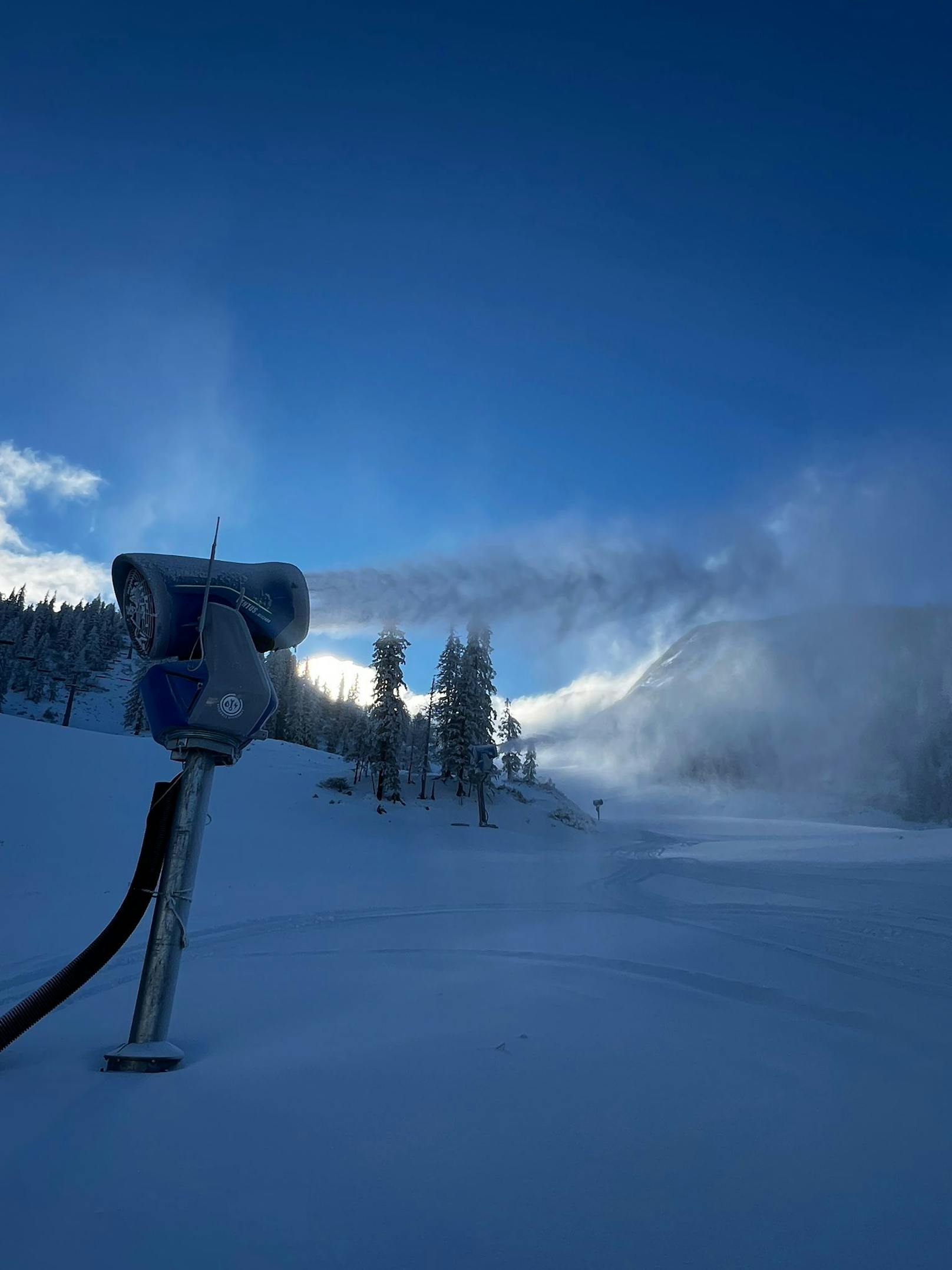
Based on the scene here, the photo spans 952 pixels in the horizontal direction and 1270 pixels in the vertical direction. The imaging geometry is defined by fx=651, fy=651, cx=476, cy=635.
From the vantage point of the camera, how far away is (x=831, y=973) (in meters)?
9.02

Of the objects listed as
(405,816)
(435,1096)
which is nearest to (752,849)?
(405,816)

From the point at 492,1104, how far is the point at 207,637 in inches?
151

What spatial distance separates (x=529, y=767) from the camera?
6266cm

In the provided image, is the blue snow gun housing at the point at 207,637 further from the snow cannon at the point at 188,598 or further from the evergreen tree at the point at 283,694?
the evergreen tree at the point at 283,694

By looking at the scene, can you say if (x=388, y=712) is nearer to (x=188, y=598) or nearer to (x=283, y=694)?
(x=188, y=598)

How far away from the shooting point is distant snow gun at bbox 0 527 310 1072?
4.46 metres

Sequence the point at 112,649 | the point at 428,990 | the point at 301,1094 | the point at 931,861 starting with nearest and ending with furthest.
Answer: the point at 301,1094
the point at 428,990
the point at 931,861
the point at 112,649

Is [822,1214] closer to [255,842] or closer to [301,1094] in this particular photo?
[301,1094]

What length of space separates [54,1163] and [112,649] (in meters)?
135

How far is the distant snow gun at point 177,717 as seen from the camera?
4.46 m

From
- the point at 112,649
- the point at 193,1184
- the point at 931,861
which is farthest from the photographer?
the point at 112,649

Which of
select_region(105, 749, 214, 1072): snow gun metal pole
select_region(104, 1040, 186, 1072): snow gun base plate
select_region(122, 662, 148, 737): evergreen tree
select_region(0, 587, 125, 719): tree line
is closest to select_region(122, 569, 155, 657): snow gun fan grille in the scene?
select_region(105, 749, 214, 1072): snow gun metal pole

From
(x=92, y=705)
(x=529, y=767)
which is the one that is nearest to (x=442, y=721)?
(x=529, y=767)

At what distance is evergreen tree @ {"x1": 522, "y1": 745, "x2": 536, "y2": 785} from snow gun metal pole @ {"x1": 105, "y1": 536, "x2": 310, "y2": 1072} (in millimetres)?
57238
